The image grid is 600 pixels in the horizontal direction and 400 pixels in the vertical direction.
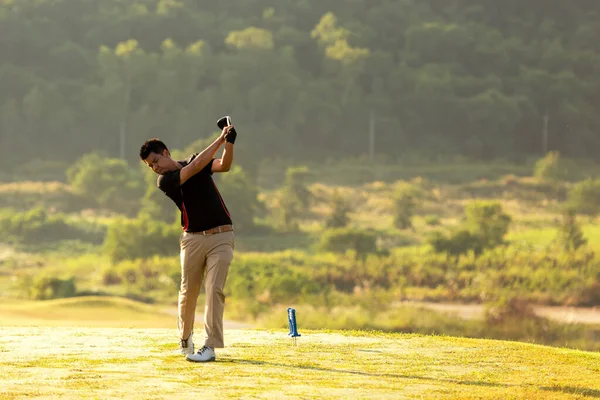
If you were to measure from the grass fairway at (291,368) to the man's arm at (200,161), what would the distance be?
1658 millimetres

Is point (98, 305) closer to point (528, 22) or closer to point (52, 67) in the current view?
point (52, 67)

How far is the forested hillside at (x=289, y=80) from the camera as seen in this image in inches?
3000

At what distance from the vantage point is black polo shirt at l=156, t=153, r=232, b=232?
1003 cm

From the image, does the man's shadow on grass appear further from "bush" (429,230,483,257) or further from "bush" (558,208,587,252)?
"bush" (558,208,587,252)

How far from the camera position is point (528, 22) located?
99.5 metres

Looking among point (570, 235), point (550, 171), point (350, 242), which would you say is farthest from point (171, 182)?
point (550, 171)

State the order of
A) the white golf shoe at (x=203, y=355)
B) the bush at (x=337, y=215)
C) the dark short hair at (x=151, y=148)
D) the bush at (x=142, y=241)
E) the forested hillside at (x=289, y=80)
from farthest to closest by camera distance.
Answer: the forested hillside at (x=289, y=80), the bush at (x=337, y=215), the bush at (x=142, y=241), the white golf shoe at (x=203, y=355), the dark short hair at (x=151, y=148)

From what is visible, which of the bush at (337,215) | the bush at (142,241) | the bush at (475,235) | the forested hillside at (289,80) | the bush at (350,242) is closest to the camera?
the bush at (142,241)

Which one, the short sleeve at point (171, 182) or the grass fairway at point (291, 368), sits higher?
the short sleeve at point (171, 182)

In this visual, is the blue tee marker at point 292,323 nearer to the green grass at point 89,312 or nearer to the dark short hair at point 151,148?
the dark short hair at point 151,148

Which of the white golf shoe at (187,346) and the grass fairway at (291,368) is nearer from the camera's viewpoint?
the grass fairway at (291,368)

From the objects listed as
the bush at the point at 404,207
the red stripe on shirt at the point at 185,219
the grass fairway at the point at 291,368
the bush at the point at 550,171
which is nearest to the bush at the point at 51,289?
the bush at the point at 404,207

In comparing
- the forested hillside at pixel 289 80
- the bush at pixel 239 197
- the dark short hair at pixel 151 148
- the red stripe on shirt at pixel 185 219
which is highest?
the forested hillside at pixel 289 80

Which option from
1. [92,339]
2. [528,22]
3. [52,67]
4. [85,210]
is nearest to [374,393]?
[92,339]
